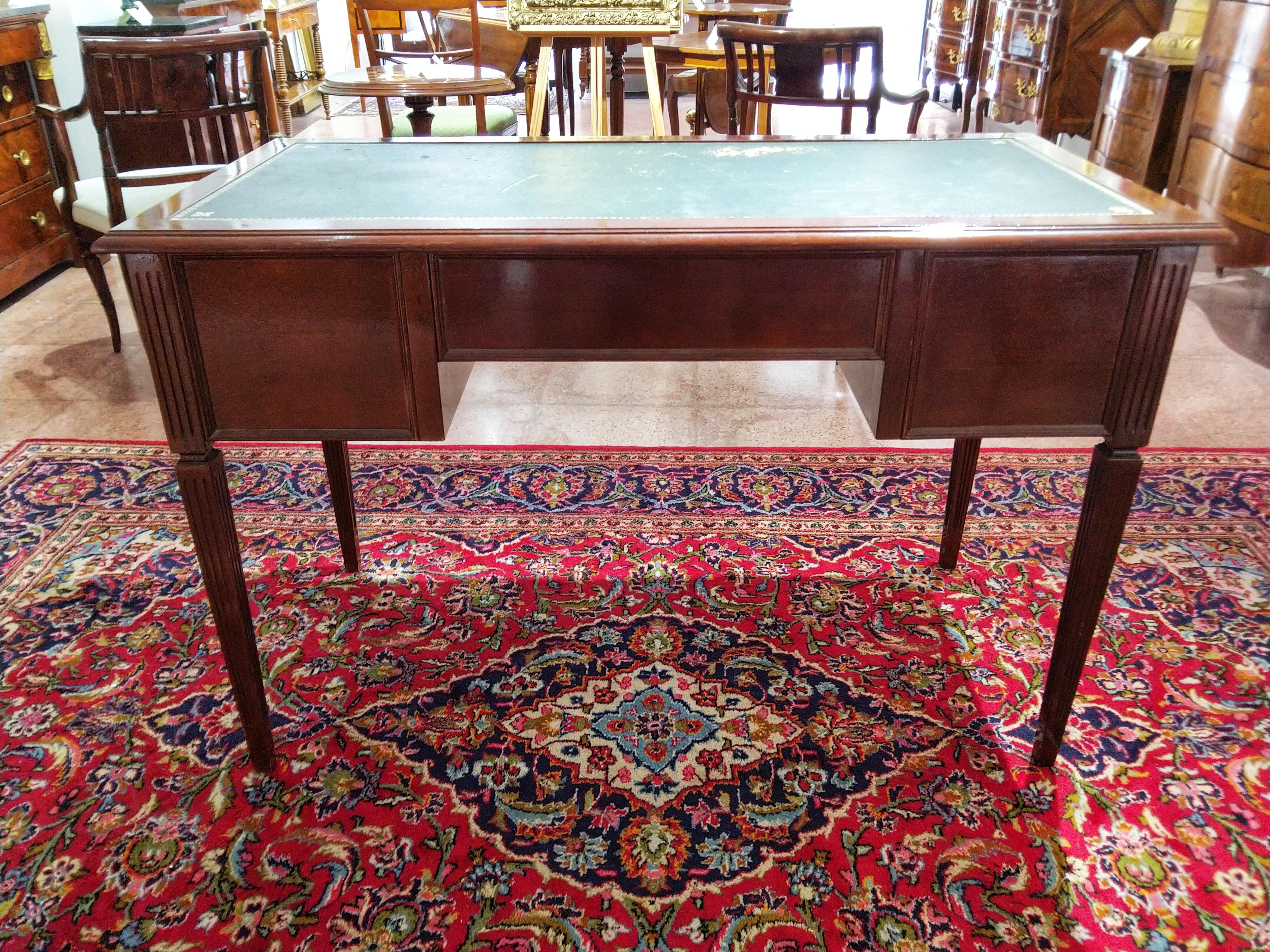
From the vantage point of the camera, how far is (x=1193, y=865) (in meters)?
1.60

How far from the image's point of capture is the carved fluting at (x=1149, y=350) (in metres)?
1.40

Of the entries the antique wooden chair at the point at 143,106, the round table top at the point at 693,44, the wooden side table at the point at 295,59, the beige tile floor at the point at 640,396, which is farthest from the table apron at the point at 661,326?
the round table top at the point at 693,44

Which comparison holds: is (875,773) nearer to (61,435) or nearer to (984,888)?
(984,888)

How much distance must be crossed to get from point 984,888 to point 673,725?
631 millimetres

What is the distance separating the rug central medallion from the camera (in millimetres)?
1656

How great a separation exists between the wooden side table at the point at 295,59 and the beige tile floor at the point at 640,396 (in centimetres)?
180

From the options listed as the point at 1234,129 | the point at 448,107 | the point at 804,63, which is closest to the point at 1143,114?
the point at 1234,129

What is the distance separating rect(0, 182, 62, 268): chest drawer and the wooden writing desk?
3201 millimetres

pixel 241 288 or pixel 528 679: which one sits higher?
pixel 241 288

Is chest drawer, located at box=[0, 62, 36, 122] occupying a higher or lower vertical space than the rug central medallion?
higher

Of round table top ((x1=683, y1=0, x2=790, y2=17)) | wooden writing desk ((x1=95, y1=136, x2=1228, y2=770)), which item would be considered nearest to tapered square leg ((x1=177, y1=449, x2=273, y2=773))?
wooden writing desk ((x1=95, y1=136, x2=1228, y2=770))

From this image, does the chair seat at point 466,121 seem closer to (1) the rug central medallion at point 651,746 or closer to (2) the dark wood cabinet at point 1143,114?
(2) the dark wood cabinet at point 1143,114

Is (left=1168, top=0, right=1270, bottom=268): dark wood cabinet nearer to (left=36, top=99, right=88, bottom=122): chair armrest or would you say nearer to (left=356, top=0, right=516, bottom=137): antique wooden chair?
(left=356, top=0, right=516, bottom=137): antique wooden chair

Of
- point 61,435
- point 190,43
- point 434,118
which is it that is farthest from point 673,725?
point 434,118
